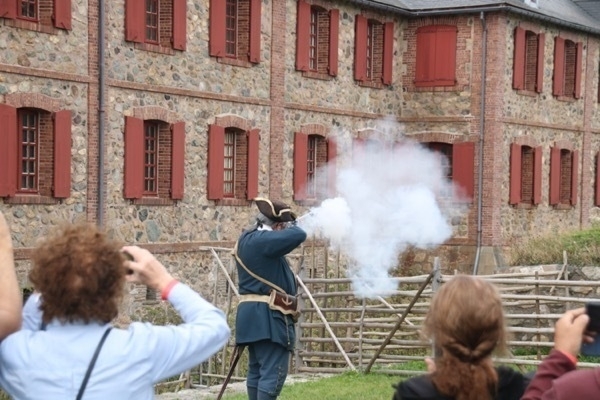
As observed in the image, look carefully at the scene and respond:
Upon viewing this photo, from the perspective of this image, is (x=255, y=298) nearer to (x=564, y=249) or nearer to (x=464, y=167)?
(x=564, y=249)

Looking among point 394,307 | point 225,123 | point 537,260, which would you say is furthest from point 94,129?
point 537,260

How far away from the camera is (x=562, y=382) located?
370cm

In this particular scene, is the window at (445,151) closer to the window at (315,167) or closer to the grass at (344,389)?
the window at (315,167)

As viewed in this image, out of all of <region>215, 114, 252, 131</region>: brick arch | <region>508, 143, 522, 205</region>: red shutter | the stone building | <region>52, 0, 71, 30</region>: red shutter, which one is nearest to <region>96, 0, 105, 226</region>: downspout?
the stone building

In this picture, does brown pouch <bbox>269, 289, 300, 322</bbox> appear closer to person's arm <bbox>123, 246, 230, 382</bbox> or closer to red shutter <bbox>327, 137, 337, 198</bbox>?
person's arm <bbox>123, 246, 230, 382</bbox>

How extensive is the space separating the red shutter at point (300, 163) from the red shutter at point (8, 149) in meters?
8.24

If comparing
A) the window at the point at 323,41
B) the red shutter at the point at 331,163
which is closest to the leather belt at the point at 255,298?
the window at the point at 323,41

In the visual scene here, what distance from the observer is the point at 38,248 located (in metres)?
3.90

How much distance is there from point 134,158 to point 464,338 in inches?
695

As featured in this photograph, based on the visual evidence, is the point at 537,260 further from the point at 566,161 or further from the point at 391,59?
the point at 566,161

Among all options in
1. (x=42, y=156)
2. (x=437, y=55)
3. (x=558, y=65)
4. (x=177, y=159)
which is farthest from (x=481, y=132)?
(x=42, y=156)

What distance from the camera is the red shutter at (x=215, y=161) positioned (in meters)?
23.2

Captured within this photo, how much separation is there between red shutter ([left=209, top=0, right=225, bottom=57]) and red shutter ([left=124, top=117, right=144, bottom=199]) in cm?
261

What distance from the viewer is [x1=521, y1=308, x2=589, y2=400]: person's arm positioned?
3838 mm
